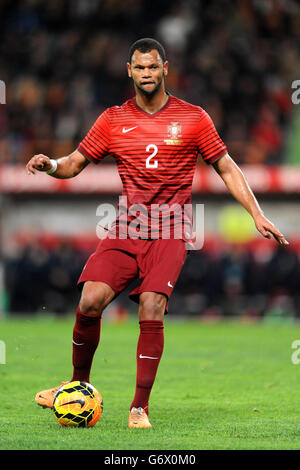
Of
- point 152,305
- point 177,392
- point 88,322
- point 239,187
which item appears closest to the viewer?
point 152,305

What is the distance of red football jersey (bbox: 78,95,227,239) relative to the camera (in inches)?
258

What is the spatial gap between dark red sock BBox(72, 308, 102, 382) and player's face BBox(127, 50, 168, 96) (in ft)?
5.24

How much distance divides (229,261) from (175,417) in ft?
45.0

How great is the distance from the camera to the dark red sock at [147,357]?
20.6 ft

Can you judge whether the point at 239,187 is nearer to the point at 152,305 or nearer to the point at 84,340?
the point at 152,305

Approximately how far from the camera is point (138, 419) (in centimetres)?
615

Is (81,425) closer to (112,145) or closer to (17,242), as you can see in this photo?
(112,145)

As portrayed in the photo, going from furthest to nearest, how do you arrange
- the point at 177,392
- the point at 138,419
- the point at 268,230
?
the point at 177,392 < the point at 268,230 < the point at 138,419

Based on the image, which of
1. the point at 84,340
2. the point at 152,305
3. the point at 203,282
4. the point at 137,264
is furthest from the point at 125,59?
the point at 152,305

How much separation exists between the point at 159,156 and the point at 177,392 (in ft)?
8.48

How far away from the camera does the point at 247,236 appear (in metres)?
22.0

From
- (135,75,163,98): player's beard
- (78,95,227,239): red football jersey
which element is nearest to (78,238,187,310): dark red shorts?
(78,95,227,239): red football jersey

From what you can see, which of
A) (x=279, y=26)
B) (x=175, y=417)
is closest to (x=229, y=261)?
(x=279, y=26)
